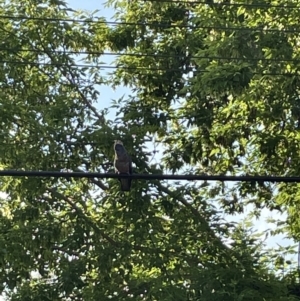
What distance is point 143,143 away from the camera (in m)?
9.59

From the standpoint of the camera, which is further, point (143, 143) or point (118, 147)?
point (143, 143)

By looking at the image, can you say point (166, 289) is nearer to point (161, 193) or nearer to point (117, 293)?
point (117, 293)

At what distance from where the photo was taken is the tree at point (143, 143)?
8.91 meters

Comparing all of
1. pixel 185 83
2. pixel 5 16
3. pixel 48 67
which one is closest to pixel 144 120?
pixel 185 83

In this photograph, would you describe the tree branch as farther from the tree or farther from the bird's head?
the bird's head

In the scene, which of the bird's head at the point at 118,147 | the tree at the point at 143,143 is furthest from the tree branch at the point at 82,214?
the bird's head at the point at 118,147

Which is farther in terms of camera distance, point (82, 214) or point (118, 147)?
point (82, 214)

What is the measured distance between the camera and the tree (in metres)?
8.91

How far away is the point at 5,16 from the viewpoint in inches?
388

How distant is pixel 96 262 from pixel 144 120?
6.48 ft

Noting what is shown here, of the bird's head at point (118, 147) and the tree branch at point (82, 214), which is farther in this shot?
the tree branch at point (82, 214)

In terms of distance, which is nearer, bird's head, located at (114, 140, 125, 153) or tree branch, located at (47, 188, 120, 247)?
bird's head, located at (114, 140, 125, 153)

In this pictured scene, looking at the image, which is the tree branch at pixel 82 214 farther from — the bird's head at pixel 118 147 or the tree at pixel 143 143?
the bird's head at pixel 118 147

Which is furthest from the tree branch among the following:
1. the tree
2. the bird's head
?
the bird's head
